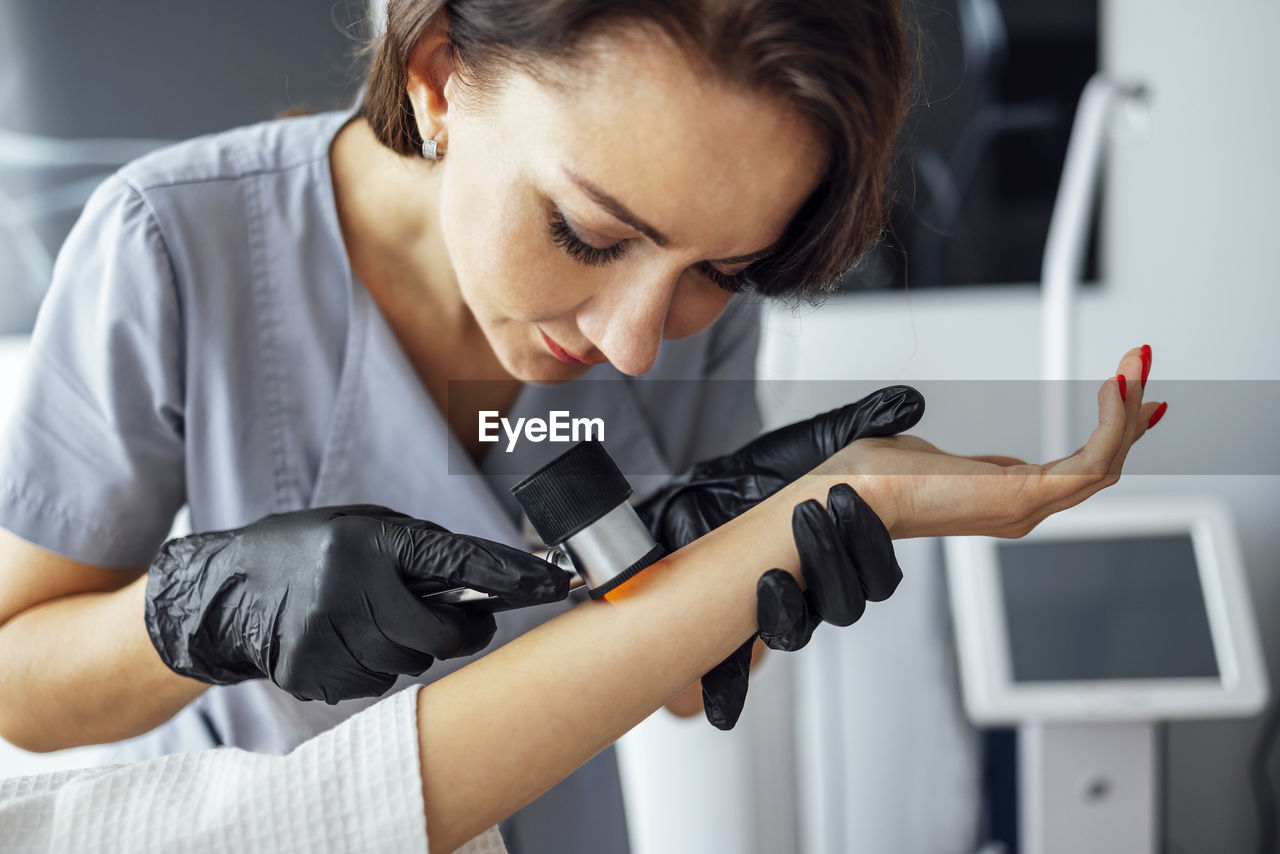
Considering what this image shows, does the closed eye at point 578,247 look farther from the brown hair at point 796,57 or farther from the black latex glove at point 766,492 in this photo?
the black latex glove at point 766,492

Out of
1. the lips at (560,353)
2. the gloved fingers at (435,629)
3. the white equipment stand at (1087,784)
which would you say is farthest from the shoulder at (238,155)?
the white equipment stand at (1087,784)

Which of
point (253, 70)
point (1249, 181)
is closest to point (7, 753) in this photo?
point (253, 70)

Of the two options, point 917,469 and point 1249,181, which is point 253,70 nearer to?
point 917,469

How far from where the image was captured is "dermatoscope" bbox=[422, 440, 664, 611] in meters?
0.45

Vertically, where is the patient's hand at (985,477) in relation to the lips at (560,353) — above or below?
below

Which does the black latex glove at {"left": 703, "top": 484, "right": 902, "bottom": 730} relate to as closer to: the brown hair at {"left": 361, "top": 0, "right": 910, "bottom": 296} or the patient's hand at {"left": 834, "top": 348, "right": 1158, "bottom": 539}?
the patient's hand at {"left": 834, "top": 348, "right": 1158, "bottom": 539}

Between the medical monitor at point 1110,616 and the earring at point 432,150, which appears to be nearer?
the earring at point 432,150

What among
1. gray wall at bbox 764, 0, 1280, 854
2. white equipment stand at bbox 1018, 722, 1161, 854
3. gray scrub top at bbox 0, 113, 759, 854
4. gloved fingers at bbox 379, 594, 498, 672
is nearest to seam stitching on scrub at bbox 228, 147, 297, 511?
gray scrub top at bbox 0, 113, 759, 854

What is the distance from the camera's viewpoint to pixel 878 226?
1.78 feet

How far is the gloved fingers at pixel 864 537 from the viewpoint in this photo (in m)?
0.50

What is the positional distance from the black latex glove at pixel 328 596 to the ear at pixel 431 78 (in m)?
0.25

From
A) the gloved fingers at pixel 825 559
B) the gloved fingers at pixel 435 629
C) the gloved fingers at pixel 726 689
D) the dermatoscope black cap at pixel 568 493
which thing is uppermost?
the dermatoscope black cap at pixel 568 493

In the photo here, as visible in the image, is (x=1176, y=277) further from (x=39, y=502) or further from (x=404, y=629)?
(x=39, y=502)

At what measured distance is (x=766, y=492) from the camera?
0.63 m
